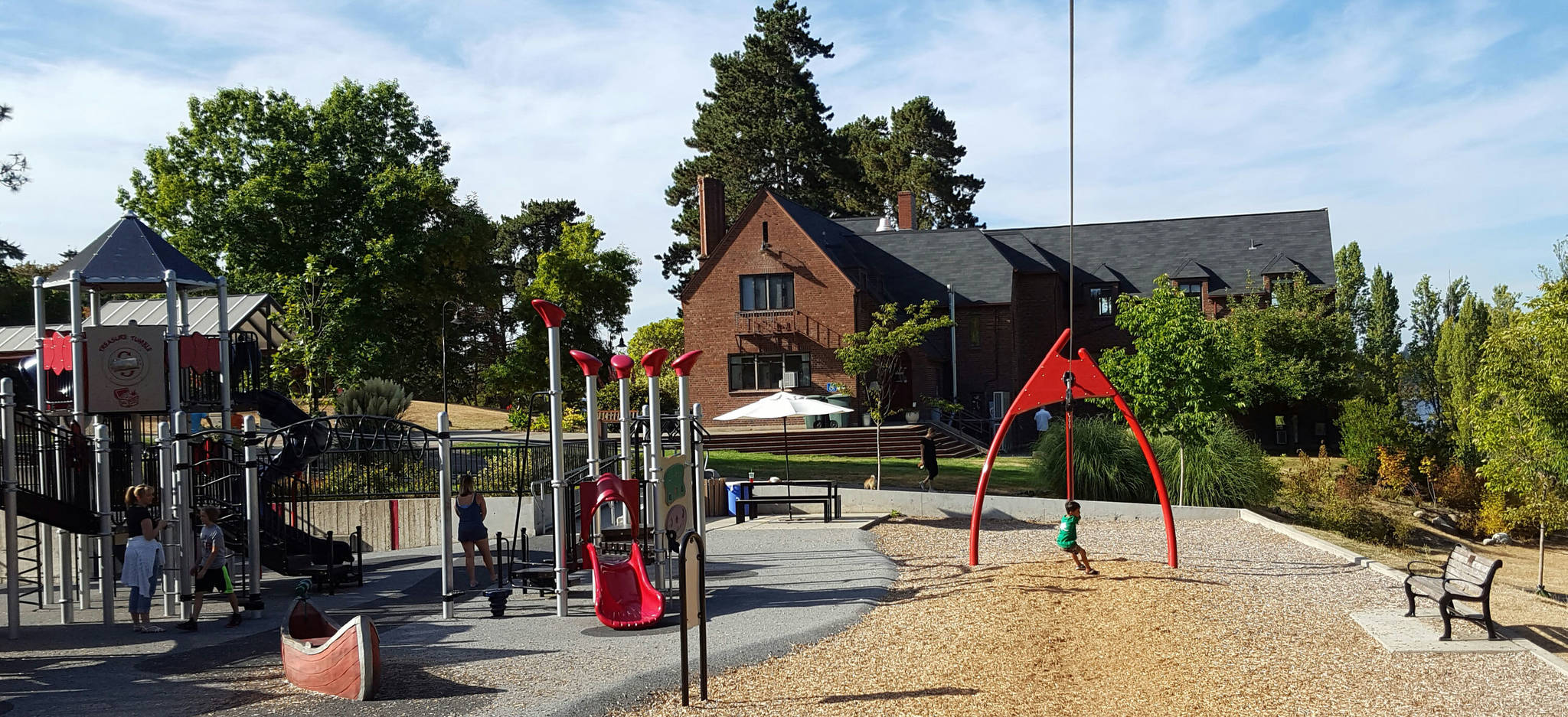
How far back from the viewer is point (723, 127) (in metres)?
63.9

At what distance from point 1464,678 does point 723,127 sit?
56706 mm

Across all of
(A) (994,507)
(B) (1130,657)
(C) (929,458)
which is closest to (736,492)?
(C) (929,458)

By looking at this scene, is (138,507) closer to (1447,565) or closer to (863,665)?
(863,665)

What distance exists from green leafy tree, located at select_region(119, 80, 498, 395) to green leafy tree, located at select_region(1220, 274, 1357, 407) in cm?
2874

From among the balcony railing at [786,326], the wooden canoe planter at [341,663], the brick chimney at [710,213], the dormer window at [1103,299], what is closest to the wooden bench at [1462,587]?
the wooden canoe planter at [341,663]

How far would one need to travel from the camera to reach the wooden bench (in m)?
11.5

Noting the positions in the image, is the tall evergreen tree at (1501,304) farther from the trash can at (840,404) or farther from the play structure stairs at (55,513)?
the play structure stairs at (55,513)

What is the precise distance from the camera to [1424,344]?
5475 cm

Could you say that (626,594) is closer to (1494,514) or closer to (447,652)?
(447,652)

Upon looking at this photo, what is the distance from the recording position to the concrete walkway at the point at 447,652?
393 inches

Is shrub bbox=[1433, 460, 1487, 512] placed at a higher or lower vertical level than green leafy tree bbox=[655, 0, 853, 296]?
lower

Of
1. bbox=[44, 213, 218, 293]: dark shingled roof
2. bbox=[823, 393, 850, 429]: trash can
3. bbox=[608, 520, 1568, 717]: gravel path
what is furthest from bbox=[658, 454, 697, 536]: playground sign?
bbox=[823, 393, 850, 429]: trash can

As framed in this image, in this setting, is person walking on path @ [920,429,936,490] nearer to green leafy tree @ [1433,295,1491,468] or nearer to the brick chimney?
green leafy tree @ [1433,295,1491,468]

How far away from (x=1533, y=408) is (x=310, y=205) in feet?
118
